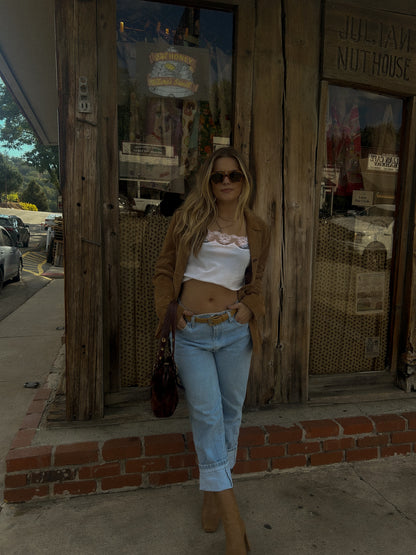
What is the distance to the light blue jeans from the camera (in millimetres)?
1947

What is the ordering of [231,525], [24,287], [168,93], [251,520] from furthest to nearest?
1. [24,287]
2. [168,93]
3. [251,520]
4. [231,525]

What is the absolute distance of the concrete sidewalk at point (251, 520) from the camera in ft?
6.63

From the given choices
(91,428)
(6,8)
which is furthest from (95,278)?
(6,8)

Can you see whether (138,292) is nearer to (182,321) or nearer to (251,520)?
(182,321)

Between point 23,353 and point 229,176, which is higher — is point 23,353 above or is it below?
below

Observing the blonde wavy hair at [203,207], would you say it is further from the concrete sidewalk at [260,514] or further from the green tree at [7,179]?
the green tree at [7,179]

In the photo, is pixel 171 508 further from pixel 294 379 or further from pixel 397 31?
pixel 397 31

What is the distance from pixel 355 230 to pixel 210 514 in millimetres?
2336

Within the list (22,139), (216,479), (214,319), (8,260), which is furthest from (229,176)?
(22,139)

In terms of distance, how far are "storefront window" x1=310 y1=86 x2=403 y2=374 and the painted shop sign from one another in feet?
0.62

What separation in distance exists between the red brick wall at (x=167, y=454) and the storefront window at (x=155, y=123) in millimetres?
619

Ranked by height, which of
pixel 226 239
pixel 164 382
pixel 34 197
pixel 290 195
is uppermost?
pixel 34 197

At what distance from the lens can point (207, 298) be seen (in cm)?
204

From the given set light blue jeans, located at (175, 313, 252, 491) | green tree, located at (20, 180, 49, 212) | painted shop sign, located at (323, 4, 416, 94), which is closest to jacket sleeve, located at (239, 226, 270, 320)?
light blue jeans, located at (175, 313, 252, 491)
